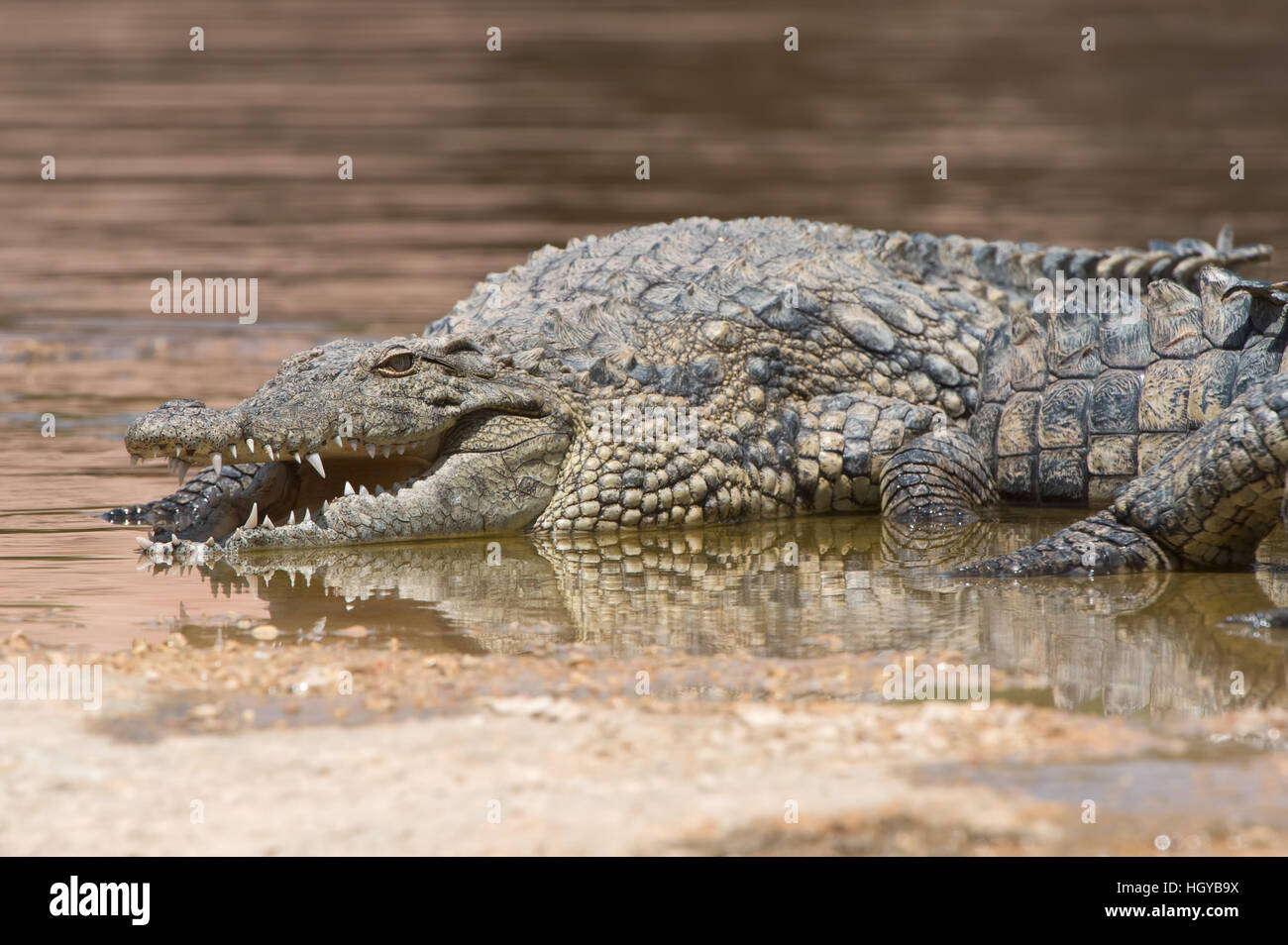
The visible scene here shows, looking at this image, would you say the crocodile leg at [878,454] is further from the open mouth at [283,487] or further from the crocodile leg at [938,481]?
the open mouth at [283,487]

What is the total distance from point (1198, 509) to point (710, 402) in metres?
2.35

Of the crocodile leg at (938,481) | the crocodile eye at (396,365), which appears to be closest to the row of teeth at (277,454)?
the crocodile eye at (396,365)

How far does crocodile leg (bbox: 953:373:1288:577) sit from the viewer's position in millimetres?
5188

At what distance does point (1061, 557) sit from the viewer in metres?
5.70

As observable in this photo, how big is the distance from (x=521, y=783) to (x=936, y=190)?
564 inches

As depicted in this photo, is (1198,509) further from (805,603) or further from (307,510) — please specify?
(307,510)

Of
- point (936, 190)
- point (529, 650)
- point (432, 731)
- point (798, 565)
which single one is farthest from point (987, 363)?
point (936, 190)

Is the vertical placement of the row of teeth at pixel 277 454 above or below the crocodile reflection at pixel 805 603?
above

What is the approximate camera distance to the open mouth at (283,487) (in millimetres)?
6586

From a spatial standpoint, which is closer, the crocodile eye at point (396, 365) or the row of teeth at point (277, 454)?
the row of teeth at point (277, 454)

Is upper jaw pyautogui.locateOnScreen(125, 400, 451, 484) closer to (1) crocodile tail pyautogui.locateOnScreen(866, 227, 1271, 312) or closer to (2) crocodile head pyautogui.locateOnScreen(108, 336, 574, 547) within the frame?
(2) crocodile head pyautogui.locateOnScreen(108, 336, 574, 547)

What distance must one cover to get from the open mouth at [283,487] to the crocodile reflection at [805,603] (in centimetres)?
40

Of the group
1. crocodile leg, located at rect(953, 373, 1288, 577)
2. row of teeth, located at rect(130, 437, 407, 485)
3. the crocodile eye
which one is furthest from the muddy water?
the crocodile eye

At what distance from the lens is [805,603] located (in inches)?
219
